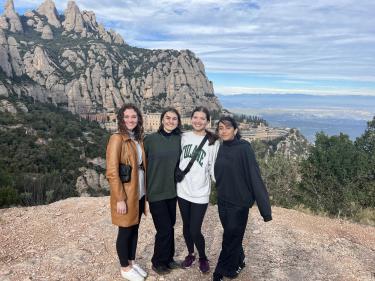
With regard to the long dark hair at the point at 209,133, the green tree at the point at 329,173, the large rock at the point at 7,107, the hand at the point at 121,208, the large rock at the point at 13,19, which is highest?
the large rock at the point at 13,19

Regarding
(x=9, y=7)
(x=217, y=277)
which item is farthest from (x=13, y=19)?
(x=217, y=277)

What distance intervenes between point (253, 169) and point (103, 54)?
9397cm

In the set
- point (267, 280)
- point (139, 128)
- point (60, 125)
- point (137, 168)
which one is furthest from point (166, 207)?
point (60, 125)

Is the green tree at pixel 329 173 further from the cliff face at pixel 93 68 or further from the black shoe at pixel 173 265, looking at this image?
the cliff face at pixel 93 68

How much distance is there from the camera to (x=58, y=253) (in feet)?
18.3

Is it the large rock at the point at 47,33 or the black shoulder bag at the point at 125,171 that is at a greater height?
the large rock at the point at 47,33

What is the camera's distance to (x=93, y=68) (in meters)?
88.2

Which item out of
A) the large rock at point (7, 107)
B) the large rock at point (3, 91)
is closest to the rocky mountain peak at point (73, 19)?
the large rock at point (3, 91)

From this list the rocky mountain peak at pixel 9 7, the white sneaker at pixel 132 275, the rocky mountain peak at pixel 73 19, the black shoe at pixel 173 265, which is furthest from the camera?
the rocky mountain peak at pixel 73 19

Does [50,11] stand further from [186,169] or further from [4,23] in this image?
[186,169]

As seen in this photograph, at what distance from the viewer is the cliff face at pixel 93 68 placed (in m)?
84.7

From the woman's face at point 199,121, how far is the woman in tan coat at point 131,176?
0.65 meters

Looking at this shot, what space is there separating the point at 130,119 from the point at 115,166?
58cm

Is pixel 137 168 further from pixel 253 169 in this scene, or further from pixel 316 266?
pixel 316 266
